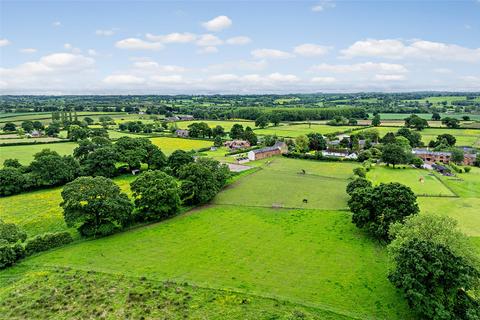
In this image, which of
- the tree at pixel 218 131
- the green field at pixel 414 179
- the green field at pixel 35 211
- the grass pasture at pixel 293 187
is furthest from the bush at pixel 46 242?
the tree at pixel 218 131

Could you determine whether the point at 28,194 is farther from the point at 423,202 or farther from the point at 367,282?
the point at 423,202

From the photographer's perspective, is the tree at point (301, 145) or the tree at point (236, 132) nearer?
the tree at point (301, 145)

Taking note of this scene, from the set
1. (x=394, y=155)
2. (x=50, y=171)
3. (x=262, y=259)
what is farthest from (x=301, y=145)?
(x=262, y=259)

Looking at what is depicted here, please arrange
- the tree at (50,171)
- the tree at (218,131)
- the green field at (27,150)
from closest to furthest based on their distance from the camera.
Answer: the tree at (50,171)
the green field at (27,150)
the tree at (218,131)

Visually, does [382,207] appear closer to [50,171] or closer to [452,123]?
[50,171]

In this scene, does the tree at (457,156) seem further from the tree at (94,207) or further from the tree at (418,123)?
the tree at (94,207)
